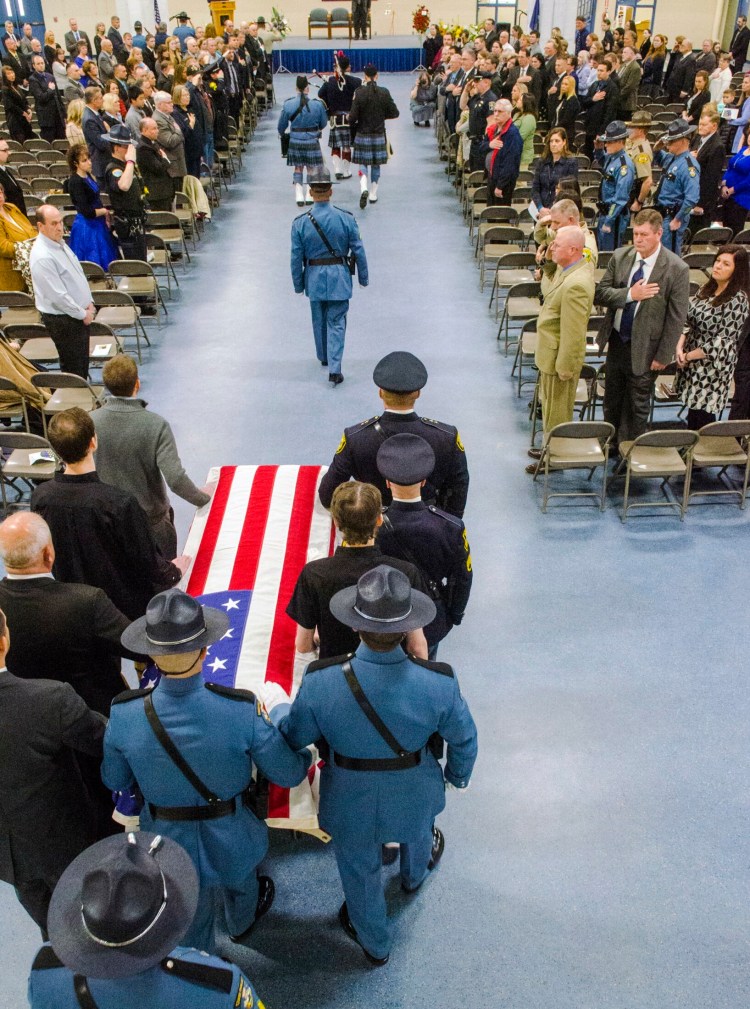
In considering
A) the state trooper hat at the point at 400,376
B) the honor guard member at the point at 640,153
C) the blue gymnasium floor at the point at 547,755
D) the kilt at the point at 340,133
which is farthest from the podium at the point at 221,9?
the state trooper hat at the point at 400,376

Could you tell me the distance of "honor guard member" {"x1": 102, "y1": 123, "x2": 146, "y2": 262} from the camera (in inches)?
306

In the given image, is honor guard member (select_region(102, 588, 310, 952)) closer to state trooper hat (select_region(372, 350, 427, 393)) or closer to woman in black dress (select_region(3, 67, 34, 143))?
state trooper hat (select_region(372, 350, 427, 393))

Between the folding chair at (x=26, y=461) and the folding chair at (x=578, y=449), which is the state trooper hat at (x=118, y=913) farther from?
the folding chair at (x=578, y=449)

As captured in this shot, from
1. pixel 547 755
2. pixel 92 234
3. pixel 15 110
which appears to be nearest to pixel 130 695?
pixel 547 755

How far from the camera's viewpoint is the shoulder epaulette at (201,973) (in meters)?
1.88

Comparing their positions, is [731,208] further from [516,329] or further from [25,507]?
[25,507]

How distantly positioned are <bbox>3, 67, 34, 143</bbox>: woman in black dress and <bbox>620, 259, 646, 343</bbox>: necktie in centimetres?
1201

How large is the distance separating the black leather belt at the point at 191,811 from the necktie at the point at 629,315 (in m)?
4.28

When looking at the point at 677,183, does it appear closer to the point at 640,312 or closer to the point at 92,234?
the point at 640,312

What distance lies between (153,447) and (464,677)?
2.03 metres

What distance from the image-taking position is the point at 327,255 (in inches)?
274

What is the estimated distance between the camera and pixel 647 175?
363 inches

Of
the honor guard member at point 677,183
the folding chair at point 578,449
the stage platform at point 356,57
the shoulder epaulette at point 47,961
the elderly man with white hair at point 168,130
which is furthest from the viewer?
the stage platform at point 356,57

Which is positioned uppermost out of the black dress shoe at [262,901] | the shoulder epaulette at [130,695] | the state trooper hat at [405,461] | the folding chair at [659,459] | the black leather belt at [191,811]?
the state trooper hat at [405,461]
